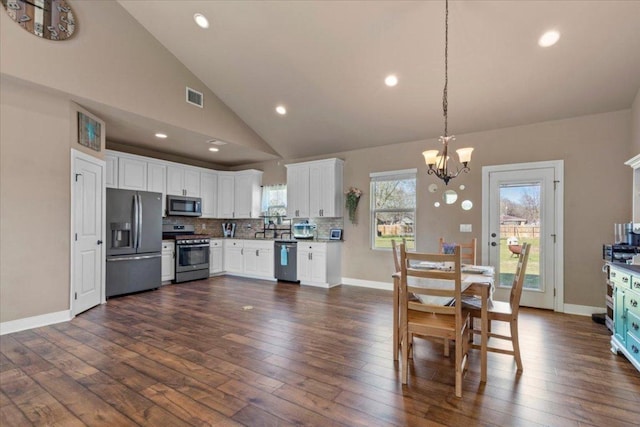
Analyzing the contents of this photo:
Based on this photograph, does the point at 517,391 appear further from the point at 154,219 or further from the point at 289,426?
the point at 154,219

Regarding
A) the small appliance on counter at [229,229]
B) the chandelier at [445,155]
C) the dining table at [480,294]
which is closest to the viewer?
the dining table at [480,294]

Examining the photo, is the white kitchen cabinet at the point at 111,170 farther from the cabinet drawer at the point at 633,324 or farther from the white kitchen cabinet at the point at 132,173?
the cabinet drawer at the point at 633,324

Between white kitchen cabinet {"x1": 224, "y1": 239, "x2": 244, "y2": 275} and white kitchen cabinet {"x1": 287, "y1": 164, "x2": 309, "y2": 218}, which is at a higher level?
white kitchen cabinet {"x1": 287, "y1": 164, "x2": 309, "y2": 218}

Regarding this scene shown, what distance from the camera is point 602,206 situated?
4074mm

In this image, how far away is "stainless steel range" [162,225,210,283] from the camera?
242 inches

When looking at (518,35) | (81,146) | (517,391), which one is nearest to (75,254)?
(81,146)

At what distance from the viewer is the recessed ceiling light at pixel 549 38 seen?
317cm

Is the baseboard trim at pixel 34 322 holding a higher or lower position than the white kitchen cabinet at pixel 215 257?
lower

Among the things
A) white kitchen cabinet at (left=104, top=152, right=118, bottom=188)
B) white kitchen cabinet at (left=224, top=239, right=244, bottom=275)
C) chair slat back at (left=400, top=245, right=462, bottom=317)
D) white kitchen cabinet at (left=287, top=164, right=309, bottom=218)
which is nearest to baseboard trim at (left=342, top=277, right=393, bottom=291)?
white kitchen cabinet at (left=287, top=164, right=309, bottom=218)

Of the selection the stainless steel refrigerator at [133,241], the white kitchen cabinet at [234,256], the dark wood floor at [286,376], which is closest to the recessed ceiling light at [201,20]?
the stainless steel refrigerator at [133,241]

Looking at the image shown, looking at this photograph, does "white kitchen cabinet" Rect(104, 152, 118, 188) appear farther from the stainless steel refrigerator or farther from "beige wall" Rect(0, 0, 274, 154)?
"beige wall" Rect(0, 0, 274, 154)

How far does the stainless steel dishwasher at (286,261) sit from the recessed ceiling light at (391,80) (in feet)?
10.9

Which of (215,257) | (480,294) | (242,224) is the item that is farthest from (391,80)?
(215,257)

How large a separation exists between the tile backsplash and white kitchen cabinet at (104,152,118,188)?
134 cm
